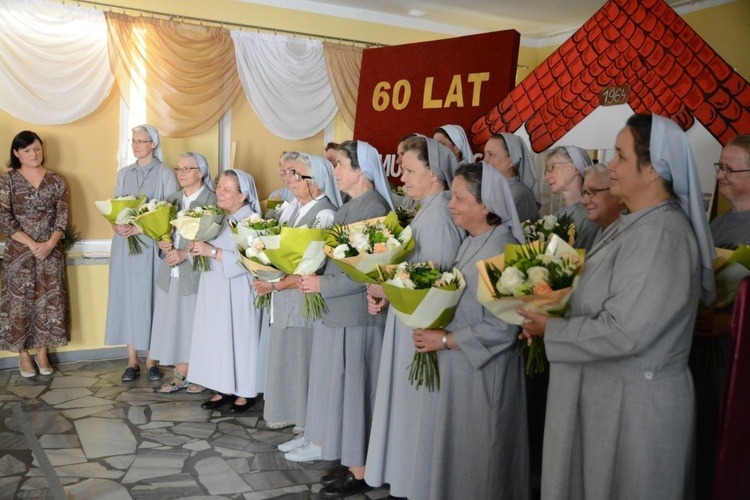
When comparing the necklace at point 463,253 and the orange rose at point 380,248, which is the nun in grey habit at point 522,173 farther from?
the orange rose at point 380,248

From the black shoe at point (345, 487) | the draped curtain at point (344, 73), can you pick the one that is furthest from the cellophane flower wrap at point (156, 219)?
the draped curtain at point (344, 73)

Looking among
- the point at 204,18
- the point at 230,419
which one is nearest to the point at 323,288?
the point at 230,419

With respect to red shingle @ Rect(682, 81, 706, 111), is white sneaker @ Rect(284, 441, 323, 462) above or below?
below

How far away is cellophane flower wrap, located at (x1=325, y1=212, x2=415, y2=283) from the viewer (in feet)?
9.56

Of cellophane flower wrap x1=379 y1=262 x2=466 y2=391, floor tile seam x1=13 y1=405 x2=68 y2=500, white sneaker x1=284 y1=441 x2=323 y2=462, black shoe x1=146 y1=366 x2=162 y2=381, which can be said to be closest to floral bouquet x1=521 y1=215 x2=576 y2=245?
cellophane flower wrap x1=379 y1=262 x2=466 y2=391

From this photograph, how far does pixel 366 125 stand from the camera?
241 inches

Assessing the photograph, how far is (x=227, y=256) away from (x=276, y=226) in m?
0.96

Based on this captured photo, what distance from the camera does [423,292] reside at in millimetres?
2578

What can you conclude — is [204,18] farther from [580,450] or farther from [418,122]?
[580,450]

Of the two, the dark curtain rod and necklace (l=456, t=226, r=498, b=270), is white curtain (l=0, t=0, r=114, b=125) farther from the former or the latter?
necklace (l=456, t=226, r=498, b=270)

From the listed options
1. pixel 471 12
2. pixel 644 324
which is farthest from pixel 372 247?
pixel 471 12

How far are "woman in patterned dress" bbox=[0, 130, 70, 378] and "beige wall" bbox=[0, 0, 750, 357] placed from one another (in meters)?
0.38

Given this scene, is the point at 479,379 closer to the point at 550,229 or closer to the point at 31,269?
the point at 550,229

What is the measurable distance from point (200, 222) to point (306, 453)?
1.62 meters
